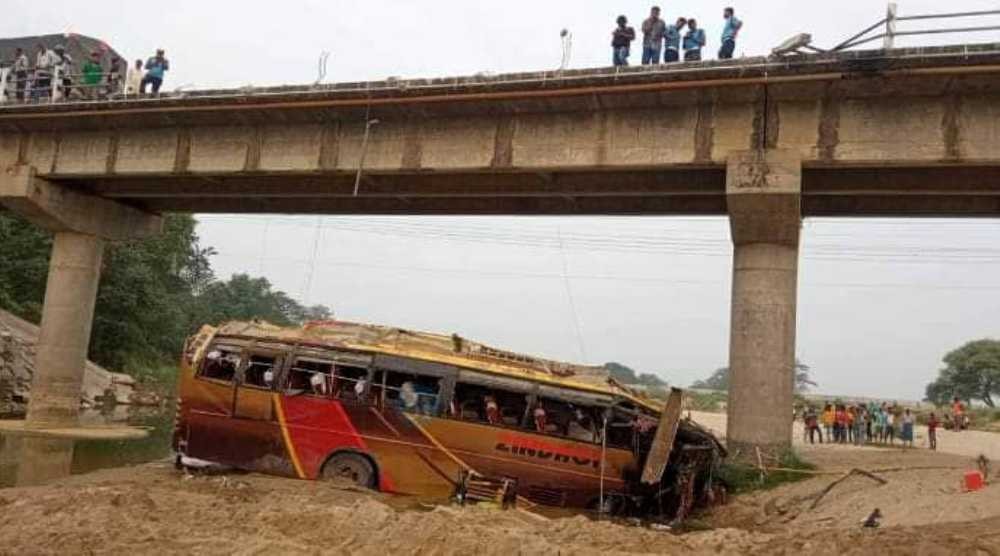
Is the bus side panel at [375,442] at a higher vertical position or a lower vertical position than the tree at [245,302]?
lower

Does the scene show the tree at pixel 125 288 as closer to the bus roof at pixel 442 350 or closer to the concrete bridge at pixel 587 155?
the concrete bridge at pixel 587 155

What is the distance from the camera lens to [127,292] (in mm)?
45500

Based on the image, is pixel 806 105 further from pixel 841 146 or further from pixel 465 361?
pixel 465 361

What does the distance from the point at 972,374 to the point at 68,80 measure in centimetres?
9393

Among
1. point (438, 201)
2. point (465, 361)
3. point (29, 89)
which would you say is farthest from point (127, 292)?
point (465, 361)

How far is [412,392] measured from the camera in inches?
551

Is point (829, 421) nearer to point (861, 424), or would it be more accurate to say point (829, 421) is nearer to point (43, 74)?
point (861, 424)

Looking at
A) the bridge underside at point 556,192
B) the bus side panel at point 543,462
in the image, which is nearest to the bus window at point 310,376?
the bus side panel at point 543,462

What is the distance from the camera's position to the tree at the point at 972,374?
86625mm

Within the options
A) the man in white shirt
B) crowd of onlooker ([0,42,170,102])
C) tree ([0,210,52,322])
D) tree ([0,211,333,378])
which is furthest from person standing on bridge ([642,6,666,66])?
tree ([0,210,52,322])

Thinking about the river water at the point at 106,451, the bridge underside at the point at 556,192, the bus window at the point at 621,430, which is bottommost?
the river water at the point at 106,451

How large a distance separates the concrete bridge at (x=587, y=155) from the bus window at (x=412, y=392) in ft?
19.3

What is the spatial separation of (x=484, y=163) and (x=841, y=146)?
7.41 m

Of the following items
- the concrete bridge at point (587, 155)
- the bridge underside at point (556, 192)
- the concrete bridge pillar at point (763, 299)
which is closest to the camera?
the concrete bridge at point (587, 155)
